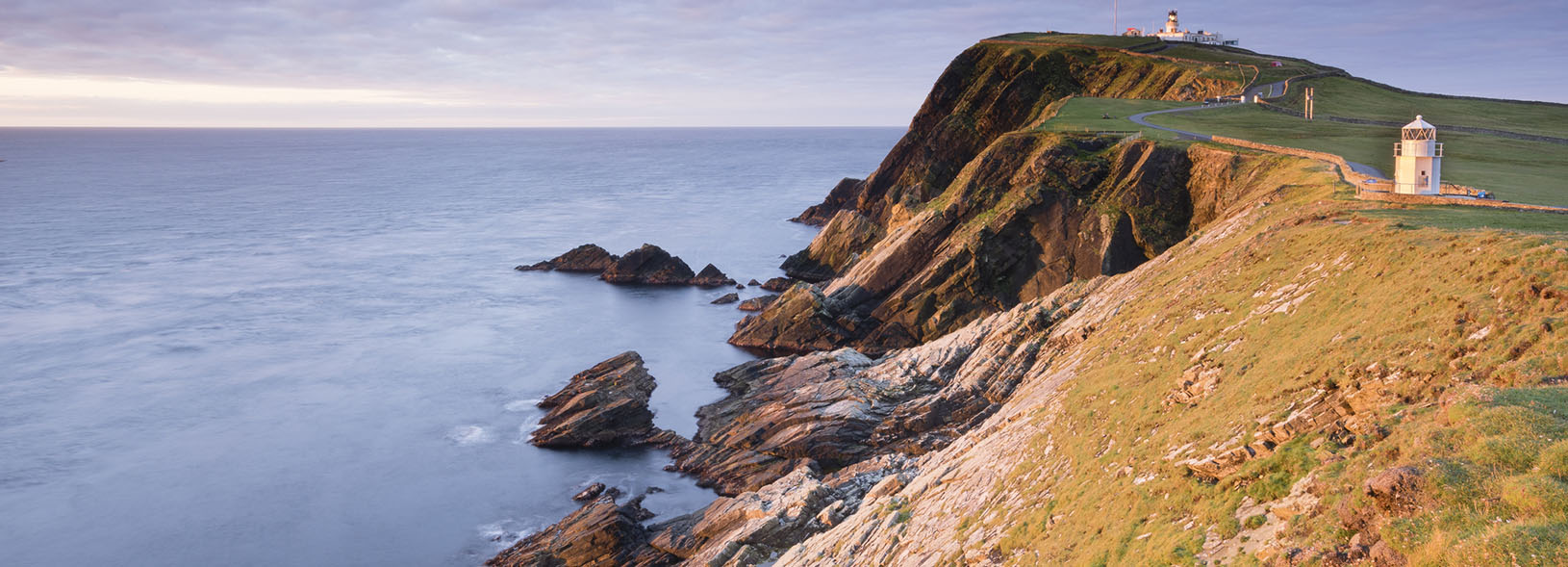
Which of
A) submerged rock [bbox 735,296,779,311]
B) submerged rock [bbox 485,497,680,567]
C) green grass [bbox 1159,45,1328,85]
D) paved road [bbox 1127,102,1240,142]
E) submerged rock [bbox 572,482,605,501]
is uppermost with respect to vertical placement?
green grass [bbox 1159,45,1328,85]

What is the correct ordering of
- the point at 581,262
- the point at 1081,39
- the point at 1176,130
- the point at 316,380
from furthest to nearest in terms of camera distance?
the point at 1081,39
the point at 581,262
the point at 1176,130
the point at 316,380

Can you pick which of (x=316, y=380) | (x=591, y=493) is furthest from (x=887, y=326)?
(x=316, y=380)

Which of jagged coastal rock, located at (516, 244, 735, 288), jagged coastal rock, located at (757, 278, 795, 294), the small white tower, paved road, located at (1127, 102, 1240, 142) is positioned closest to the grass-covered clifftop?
the small white tower

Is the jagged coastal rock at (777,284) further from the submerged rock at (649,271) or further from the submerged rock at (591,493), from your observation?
the submerged rock at (591,493)

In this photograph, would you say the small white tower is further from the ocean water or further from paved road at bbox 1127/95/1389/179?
the ocean water

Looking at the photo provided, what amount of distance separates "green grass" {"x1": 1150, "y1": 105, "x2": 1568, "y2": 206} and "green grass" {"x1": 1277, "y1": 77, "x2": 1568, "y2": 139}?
15.9 ft

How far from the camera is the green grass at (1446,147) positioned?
135ft

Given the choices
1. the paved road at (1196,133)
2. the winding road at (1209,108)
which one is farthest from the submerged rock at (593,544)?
the winding road at (1209,108)

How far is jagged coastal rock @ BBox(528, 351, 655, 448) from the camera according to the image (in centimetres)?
4828

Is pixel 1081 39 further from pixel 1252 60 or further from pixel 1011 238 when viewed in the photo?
pixel 1011 238

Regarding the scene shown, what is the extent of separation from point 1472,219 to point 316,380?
202 ft

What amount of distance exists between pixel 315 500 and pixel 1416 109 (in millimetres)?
82916

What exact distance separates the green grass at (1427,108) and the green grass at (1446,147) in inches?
191

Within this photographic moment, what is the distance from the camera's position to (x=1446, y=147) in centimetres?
5569
